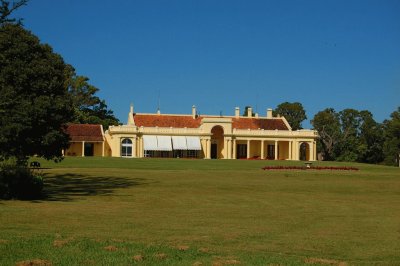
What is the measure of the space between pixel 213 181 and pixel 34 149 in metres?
9.73

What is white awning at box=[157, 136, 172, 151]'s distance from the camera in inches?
3039

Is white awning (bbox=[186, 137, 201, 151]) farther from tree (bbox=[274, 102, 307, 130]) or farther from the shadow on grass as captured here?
the shadow on grass

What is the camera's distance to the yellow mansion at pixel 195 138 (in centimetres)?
7625

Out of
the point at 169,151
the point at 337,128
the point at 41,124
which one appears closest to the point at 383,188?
the point at 41,124

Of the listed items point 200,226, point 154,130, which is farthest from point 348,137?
point 200,226

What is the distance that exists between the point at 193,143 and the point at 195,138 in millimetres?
1073

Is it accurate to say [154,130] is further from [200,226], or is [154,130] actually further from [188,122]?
[200,226]

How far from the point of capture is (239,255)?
976 cm

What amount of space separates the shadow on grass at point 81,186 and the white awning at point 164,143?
149ft

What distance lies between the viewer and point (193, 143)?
257ft

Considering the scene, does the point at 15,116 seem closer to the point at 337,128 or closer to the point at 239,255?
the point at 239,255

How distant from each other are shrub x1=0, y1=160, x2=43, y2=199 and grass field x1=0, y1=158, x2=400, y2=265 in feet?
2.22

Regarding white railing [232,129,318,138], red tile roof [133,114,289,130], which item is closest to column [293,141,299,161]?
white railing [232,129,318,138]

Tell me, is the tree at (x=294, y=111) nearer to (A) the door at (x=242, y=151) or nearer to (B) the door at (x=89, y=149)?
(A) the door at (x=242, y=151)
